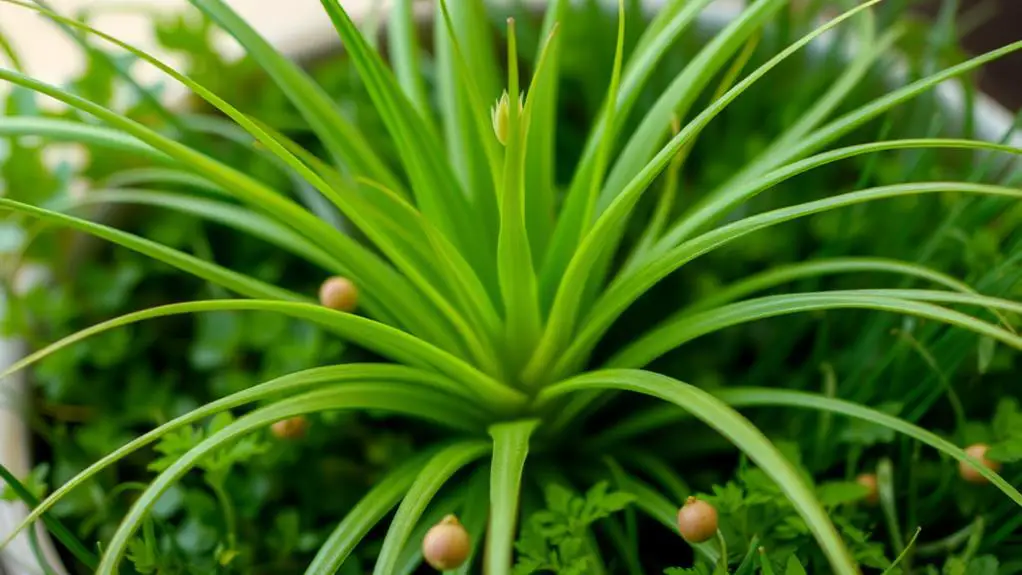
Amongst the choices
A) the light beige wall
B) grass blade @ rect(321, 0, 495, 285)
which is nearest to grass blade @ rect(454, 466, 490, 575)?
grass blade @ rect(321, 0, 495, 285)

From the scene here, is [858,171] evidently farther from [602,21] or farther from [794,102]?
[602,21]

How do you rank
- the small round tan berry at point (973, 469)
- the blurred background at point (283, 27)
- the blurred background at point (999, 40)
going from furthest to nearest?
the blurred background at point (999, 40)
the blurred background at point (283, 27)
the small round tan berry at point (973, 469)

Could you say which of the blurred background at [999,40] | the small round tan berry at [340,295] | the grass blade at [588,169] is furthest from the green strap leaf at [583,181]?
the blurred background at [999,40]

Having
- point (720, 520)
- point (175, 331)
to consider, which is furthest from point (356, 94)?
point (720, 520)

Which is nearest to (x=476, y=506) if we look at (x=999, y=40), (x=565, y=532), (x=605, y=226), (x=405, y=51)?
(x=565, y=532)

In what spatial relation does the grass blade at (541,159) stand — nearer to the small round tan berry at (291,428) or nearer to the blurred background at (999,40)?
the small round tan berry at (291,428)

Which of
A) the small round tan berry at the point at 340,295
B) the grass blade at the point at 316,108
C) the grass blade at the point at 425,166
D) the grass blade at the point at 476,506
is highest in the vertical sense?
the grass blade at the point at 316,108

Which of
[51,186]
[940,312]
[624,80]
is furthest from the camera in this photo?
[51,186]
